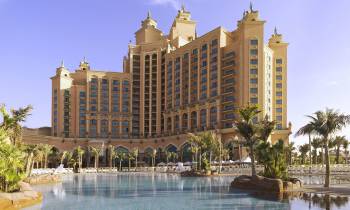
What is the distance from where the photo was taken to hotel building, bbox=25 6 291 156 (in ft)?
352

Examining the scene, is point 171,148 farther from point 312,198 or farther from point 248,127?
point 312,198

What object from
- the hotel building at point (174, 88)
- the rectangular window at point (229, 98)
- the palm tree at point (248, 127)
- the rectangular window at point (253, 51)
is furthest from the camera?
the rectangular window at point (229, 98)

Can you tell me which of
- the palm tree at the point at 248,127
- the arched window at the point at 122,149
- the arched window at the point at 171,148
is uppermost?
the palm tree at the point at 248,127

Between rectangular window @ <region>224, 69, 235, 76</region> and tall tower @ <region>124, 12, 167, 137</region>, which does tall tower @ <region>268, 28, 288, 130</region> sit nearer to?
rectangular window @ <region>224, 69, 235, 76</region>

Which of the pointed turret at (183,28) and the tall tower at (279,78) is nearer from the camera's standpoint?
the tall tower at (279,78)

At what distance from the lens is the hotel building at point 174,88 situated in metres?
107

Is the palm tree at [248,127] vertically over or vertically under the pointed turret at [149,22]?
under

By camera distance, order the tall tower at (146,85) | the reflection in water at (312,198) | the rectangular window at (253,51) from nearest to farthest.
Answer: the reflection in water at (312,198) < the rectangular window at (253,51) < the tall tower at (146,85)

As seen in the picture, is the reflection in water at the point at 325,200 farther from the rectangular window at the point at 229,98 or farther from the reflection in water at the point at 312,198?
the rectangular window at the point at 229,98

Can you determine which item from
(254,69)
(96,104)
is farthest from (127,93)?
(254,69)

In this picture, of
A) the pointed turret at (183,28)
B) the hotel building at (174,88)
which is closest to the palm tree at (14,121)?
the hotel building at (174,88)

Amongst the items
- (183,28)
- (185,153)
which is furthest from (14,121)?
(183,28)

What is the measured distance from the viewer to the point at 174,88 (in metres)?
132

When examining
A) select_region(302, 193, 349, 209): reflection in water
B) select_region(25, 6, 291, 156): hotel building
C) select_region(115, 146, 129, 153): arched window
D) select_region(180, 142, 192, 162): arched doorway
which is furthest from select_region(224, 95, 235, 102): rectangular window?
select_region(302, 193, 349, 209): reflection in water
